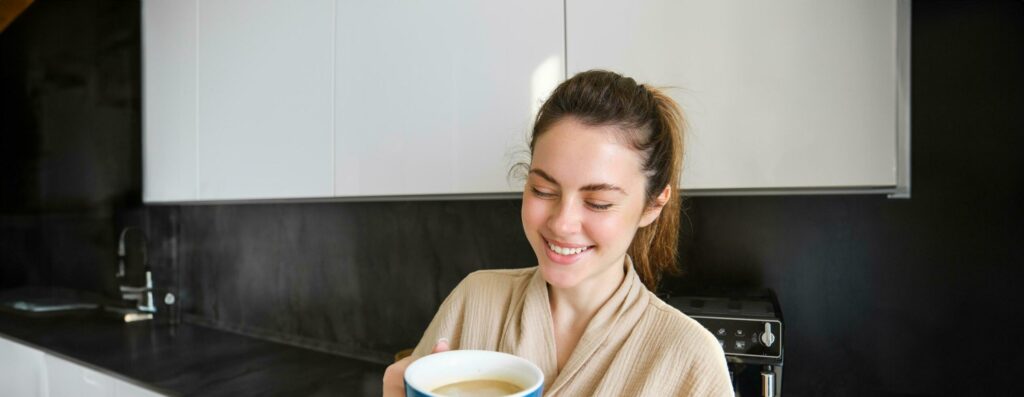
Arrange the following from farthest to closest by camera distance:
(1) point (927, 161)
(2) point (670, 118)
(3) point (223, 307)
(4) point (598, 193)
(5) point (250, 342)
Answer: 1. (3) point (223, 307)
2. (5) point (250, 342)
3. (1) point (927, 161)
4. (2) point (670, 118)
5. (4) point (598, 193)

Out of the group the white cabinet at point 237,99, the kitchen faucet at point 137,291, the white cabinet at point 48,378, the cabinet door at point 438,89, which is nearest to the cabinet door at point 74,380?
the white cabinet at point 48,378

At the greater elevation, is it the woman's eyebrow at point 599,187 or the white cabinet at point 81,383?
the woman's eyebrow at point 599,187

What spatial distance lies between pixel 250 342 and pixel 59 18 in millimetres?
1597

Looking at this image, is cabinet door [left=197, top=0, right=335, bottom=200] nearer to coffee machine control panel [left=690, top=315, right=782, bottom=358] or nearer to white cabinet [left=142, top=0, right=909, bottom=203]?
white cabinet [left=142, top=0, right=909, bottom=203]

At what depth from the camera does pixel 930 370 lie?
125 centimetres

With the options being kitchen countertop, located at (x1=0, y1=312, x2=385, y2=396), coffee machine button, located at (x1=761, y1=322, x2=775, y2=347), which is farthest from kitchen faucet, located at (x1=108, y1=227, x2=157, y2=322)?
coffee machine button, located at (x1=761, y1=322, x2=775, y2=347)

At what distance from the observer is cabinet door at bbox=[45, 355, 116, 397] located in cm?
182

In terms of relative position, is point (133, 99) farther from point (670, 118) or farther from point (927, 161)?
point (927, 161)

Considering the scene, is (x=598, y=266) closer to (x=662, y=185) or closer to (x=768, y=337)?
(x=662, y=185)

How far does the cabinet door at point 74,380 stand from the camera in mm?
1818

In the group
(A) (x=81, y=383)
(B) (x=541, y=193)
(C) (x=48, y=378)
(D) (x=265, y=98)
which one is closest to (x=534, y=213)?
(B) (x=541, y=193)

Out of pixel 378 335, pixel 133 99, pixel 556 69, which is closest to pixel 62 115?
pixel 133 99

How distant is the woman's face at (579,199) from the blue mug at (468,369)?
8.4 inches

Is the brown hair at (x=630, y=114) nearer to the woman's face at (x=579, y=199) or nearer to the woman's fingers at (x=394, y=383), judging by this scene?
the woman's face at (x=579, y=199)
